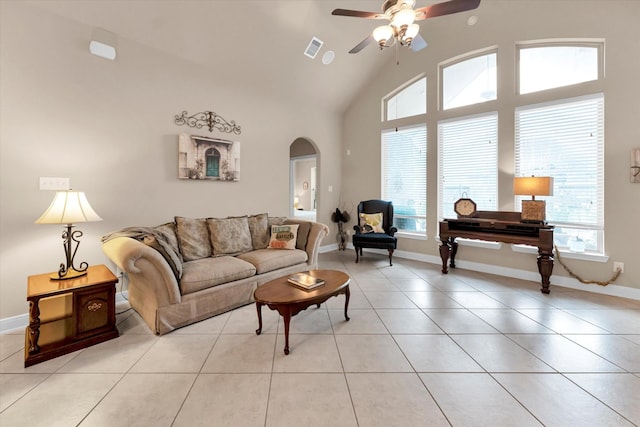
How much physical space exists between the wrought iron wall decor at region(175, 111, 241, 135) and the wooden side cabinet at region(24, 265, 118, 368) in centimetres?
213

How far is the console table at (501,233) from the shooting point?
3.28 meters

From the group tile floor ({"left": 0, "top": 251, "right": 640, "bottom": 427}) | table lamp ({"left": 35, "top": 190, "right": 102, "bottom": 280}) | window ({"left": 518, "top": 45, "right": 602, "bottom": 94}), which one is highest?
window ({"left": 518, "top": 45, "right": 602, "bottom": 94})

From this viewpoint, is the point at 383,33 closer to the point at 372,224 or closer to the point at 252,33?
the point at 252,33

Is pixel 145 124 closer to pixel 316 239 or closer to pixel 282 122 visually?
pixel 282 122

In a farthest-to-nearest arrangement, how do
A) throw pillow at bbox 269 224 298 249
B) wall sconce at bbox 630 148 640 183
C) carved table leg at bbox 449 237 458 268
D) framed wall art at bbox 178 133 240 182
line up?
carved table leg at bbox 449 237 458 268 < throw pillow at bbox 269 224 298 249 < framed wall art at bbox 178 133 240 182 < wall sconce at bbox 630 148 640 183

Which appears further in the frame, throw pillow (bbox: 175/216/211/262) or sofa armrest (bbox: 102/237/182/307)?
throw pillow (bbox: 175/216/211/262)

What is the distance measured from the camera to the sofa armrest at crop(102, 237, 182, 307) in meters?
2.17

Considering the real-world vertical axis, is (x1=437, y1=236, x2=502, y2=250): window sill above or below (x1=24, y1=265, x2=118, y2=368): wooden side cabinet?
above

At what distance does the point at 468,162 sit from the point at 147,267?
4.58m

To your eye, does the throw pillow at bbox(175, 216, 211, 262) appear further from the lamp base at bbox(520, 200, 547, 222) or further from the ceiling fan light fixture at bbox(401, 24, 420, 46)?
the lamp base at bbox(520, 200, 547, 222)

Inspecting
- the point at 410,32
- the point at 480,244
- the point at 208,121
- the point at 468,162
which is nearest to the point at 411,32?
the point at 410,32

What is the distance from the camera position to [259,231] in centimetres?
383

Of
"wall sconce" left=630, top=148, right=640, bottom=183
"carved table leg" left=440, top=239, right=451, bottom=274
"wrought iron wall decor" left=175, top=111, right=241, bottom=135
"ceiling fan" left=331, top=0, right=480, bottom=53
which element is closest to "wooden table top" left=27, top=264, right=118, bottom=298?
"wrought iron wall decor" left=175, top=111, right=241, bottom=135

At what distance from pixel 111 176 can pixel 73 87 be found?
91cm
